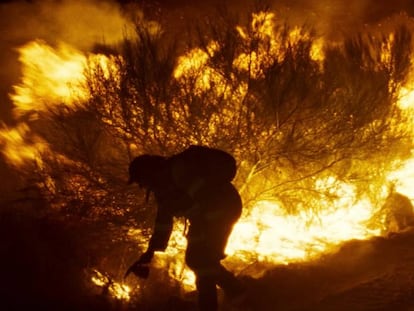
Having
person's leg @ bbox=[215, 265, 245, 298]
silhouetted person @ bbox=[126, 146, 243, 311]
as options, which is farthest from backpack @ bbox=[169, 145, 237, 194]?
person's leg @ bbox=[215, 265, 245, 298]

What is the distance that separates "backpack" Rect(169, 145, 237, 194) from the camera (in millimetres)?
4184

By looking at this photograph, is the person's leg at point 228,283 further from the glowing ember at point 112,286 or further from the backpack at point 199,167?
the glowing ember at point 112,286

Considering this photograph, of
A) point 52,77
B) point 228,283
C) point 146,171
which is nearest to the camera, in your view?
point 146,171

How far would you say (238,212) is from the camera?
4496 millimetres

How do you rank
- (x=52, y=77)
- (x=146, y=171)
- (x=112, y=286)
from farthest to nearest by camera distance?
(x=52, y=77) < (x=112, y=286) < (x=146, y=171)

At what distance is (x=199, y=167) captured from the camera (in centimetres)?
417

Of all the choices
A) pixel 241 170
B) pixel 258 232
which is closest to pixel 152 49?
pixel 241 170

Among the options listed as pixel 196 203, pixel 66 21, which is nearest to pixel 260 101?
pixel 196 203

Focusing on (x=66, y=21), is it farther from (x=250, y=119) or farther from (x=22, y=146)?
(x=250, y=119)

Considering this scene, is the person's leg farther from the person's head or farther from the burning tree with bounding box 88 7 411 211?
the burning tree with bounding box 88 7 411 211

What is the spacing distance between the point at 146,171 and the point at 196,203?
45cm

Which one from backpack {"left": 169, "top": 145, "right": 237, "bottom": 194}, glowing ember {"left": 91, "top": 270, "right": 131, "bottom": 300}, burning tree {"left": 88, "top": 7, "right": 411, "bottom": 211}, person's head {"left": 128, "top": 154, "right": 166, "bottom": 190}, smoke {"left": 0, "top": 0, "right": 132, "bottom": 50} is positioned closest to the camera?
backpack {"left": 169, "top": 145, "right": 237, "bottom": 194}

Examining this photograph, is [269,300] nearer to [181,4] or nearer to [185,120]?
[185,120]

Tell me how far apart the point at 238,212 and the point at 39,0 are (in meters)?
10.8
